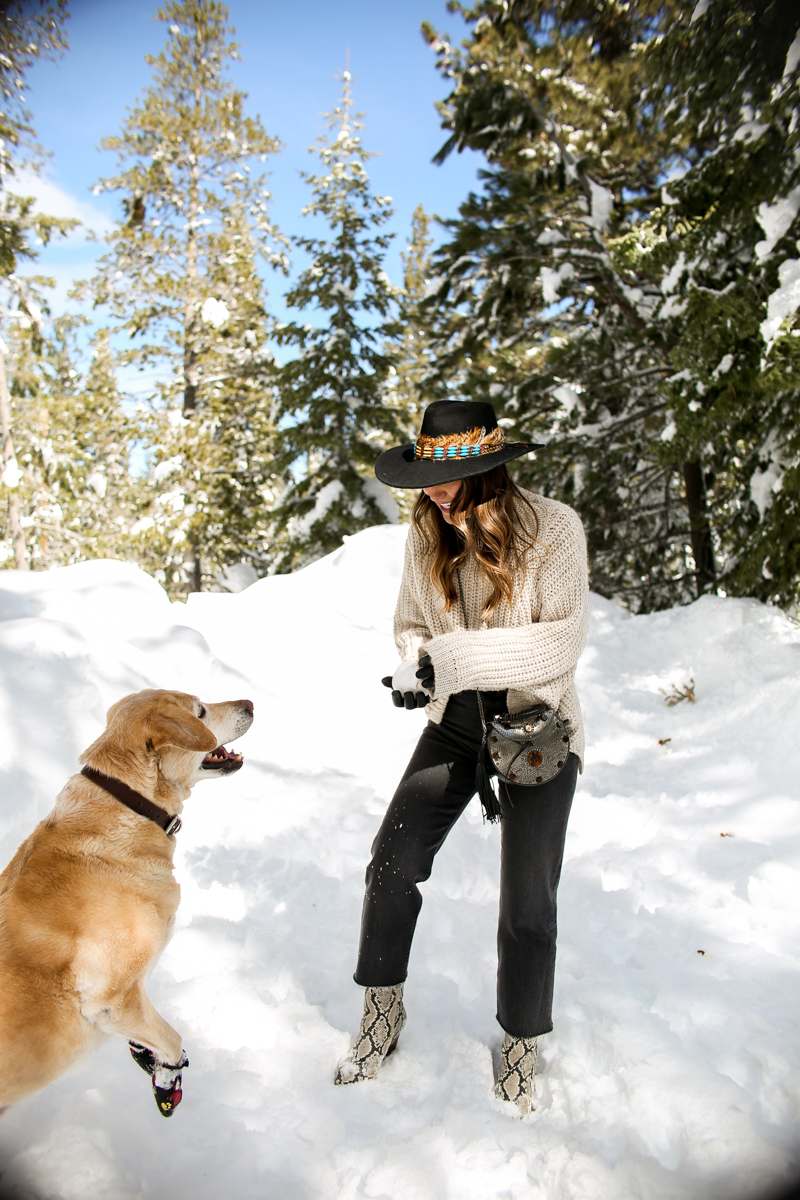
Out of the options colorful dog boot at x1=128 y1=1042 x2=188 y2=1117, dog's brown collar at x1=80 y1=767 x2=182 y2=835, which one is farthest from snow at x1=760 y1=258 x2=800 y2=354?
colorful dog boot at x1=128 y1=1042 x2=188 y2=1117

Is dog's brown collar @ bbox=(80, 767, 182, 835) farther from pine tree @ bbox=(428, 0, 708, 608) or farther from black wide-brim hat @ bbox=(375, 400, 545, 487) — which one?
pine tree @ bbox=(428, 0, 708, 608)

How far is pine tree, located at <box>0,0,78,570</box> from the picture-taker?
15.2ft

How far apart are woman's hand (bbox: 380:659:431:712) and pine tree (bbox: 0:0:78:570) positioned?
488 cm

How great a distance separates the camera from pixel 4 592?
5.31m

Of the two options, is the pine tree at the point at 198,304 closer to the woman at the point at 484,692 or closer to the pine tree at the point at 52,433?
the pine tree at the point at 52,433

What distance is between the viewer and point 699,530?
28.5 ft

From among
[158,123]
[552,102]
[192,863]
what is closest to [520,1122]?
[192,863]

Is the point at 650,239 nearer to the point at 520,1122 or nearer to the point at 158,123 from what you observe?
the point at 520,1122

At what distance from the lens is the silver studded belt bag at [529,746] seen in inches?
87.3

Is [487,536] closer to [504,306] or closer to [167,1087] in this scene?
[167,1087]

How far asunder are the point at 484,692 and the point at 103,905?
1522 millimetres

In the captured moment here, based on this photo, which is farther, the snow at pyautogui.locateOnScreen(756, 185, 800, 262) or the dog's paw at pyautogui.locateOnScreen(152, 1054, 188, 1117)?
the snow at pyautogui.locateOnScreen(756, 185, 800, 262)

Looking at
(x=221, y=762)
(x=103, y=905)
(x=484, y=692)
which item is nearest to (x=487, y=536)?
(x=484, y=692)

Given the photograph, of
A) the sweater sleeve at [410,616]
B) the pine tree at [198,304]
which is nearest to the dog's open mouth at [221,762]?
the sweater sleeve at [410,616]
